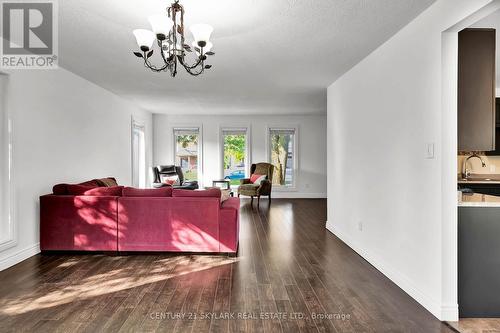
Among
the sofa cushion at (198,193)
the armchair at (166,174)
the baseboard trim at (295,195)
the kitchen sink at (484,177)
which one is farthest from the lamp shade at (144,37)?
the baseboard trim at (295,195)

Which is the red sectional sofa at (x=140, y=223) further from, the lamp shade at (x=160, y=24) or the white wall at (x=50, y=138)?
the lamp shade at (x=160, y=24)

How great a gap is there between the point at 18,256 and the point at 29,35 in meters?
2.47

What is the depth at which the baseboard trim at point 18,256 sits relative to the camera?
358 centimetres

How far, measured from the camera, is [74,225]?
4.12 meters

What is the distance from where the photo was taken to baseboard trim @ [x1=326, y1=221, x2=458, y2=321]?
2.51 metres

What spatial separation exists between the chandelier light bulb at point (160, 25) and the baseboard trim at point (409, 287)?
9.61 ft

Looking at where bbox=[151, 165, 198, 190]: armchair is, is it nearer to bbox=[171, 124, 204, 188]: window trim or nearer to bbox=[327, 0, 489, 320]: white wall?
bbox=[171, 124, 204, 188]: window trim

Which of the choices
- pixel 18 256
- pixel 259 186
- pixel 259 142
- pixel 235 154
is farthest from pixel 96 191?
pixel 259 142

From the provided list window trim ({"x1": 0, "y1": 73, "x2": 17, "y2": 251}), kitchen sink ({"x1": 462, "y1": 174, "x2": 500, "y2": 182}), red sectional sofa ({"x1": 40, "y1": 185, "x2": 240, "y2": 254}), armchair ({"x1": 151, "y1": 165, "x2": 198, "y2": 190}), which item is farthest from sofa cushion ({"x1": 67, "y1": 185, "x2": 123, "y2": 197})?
kitchen sink ({"x1": 462, "y1": 174, "x2": 500, "y2": 182})

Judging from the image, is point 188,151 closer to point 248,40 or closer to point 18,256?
point 18,256

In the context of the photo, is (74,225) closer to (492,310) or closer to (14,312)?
(14,312)

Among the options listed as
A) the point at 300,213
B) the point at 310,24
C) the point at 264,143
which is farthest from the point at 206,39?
the point at 264,143

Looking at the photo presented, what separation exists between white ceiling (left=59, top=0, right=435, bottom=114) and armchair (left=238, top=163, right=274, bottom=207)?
2.98 metres

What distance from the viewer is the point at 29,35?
3.42 m
